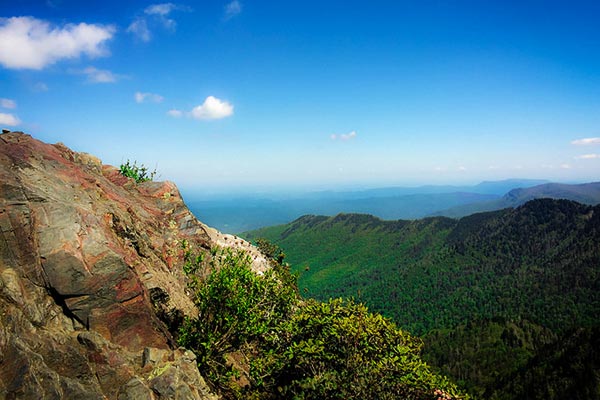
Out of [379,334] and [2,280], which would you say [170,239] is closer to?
[2,280]

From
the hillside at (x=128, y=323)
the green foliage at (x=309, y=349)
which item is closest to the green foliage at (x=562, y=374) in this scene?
the green foliage at (x=309, y=349)

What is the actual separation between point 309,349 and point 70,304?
12.0m

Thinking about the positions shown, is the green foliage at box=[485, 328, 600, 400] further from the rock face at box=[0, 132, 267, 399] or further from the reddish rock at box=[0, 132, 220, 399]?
the reddish rock at box=[0, 132, 220, 399]

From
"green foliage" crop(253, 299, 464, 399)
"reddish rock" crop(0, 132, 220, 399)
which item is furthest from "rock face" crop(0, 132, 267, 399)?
"green foliage" crop(253, 299, 464, 399)

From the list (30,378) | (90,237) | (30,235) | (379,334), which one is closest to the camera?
(30,378)

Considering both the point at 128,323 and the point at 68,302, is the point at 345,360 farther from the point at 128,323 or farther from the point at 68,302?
the point at 68,302

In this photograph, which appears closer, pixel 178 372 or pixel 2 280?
pixel 2 280

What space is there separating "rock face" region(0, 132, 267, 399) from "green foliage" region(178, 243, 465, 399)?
2637 mm

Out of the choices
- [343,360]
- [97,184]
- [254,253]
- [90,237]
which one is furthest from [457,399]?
[254,253]

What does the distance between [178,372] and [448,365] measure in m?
224

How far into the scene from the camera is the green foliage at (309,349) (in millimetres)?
17594

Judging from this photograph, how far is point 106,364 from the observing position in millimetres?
13859

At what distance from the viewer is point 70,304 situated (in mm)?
14609

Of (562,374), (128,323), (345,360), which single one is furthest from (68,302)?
(562,374)
